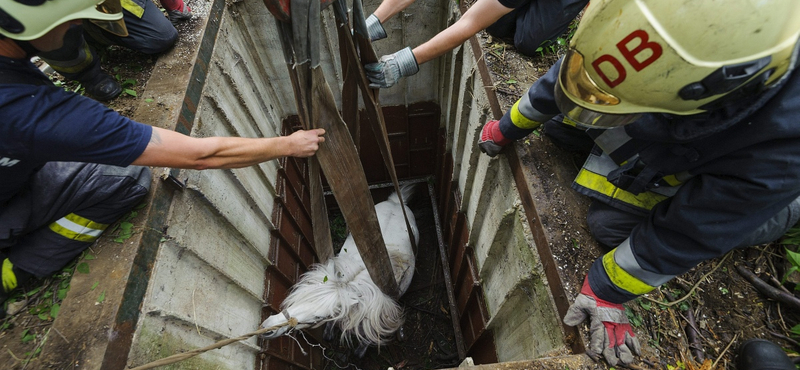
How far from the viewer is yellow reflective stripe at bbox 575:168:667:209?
233 centimetres

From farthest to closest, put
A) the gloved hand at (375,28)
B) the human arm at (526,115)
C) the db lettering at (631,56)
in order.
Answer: the gloved hand at (375,28)
the human arm at (526,115)
the db lettering at (631,56)

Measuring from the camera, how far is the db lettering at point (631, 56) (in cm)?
141

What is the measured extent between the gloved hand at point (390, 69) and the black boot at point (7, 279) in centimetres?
279

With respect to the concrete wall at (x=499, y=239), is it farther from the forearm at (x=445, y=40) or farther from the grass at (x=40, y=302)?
the grass at (x=40, y=302)

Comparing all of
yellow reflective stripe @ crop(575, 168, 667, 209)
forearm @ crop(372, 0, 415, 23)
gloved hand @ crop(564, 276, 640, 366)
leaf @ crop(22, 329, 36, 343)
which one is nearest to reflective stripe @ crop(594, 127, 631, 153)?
yellow reflective stripe @ crop(575, 168, 667, 209)

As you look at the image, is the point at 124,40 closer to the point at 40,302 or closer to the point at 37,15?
the point at 37,15

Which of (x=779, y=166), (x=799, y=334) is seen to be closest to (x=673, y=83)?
(x=779, y=166)

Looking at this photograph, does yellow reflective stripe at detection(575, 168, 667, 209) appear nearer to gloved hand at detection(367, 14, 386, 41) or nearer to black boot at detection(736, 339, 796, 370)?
black boot at detection(736, 339, 796, 370)

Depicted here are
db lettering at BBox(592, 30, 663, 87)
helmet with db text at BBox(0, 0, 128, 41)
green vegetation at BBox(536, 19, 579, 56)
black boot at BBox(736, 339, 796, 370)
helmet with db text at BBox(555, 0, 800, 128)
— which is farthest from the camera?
green vegetation at BBox(536, 19, 579, 56)

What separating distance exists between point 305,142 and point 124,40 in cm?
269

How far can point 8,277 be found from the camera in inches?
89.2

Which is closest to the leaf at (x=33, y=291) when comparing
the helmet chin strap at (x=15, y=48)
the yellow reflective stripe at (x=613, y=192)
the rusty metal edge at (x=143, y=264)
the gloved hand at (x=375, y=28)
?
the rusty metal edge at (x=143, y=264)

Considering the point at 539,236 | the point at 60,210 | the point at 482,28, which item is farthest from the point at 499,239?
the point at 60,210

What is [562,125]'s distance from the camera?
111 inches
